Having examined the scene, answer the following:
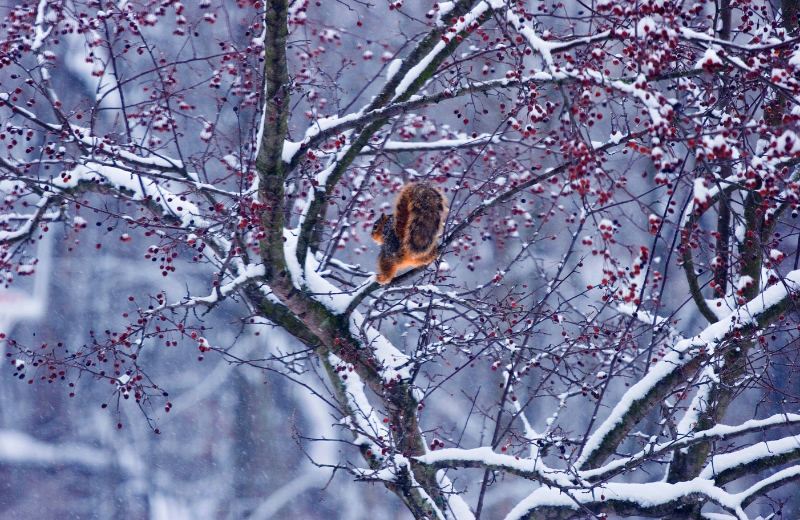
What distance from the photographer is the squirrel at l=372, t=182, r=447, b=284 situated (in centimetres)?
379

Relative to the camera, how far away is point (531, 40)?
8.11 ft

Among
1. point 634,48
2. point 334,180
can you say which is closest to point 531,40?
point 634,48

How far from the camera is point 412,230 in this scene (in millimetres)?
3771

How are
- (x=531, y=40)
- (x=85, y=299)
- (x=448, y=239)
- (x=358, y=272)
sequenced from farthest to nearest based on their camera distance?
(x=85, y=299)
(x=358, y=272)
(x=448, y=239)
(x=531, y=40)

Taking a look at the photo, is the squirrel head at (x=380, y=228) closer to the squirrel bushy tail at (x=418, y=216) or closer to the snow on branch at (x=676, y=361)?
the squirrel bushy tail at (x=418, y=216)

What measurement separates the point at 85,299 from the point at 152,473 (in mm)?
3006

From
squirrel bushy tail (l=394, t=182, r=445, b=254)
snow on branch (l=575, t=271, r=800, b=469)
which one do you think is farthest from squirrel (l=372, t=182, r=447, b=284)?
snow on branch (l=575, t=271, r=800, b=469)

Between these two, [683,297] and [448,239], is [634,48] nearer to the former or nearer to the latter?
[448,239]

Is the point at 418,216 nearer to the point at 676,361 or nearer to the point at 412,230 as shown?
the point at 412,230

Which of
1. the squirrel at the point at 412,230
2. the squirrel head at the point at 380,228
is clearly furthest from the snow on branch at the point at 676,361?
the squirrel head at the point at 380,228

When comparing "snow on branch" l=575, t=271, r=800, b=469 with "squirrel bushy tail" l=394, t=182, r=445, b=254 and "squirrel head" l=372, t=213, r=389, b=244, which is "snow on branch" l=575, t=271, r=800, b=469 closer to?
"squirrel bushy tail" l=394, t=182, r=445, b=254

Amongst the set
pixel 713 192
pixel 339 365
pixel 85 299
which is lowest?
pixel 339 365

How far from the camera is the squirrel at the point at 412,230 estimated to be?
12.4ft

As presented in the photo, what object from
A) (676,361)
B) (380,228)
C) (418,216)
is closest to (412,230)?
(418,216)
